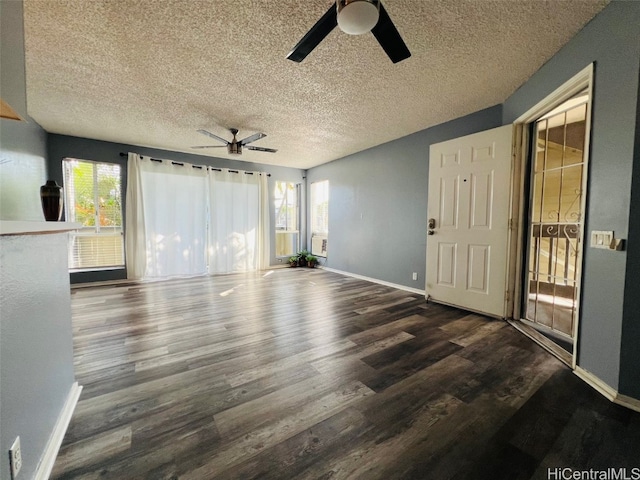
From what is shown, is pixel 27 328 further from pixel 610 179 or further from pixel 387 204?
pixel 387 204

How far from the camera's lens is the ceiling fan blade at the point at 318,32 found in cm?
137

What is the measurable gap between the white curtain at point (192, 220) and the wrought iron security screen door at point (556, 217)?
4886 mm

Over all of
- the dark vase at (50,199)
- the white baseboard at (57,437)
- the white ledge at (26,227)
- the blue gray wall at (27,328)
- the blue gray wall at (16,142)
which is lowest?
the white baseboard at (57,437)

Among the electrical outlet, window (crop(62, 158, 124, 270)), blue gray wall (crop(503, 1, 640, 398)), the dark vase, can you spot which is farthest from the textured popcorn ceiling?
the electrical outlet

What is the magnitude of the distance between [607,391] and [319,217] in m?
5.53

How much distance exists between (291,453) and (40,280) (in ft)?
4.70

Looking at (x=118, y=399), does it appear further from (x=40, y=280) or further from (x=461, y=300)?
(x=461, y=300)

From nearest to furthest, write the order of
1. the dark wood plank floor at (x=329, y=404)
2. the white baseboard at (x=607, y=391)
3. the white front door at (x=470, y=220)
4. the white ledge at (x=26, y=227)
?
the white ledge at (x=26, y=227)
the dark wood plank floor at (x=329, y=404)
the white baseboard at (x=607, y=391)
the white front door at (x=470, y=220)

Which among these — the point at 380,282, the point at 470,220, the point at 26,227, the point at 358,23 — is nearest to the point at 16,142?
the point at 26,227

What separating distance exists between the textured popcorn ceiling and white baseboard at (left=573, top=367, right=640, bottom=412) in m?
2.49

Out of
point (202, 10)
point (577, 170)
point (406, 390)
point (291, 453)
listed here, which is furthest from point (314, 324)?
point (577, 170)

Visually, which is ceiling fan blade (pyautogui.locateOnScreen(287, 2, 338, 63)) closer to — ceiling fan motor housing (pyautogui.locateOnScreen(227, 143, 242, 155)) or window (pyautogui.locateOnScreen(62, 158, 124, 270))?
ceiling fan motor housing (pyautogui.locateOnScreen(227, 143, 242, 155))

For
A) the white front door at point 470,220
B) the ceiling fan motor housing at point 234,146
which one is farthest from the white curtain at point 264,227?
the white front door at point 470,220

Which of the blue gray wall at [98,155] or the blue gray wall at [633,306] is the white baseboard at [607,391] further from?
the blue gray wall at [98,155]
